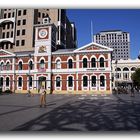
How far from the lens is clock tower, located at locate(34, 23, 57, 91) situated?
121 ft

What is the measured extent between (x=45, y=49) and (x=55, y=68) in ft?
13.4

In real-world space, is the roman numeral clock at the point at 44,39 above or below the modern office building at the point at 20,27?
below

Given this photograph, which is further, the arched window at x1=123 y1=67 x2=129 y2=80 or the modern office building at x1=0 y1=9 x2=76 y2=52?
the arched window at x1=123 y1=67 x2=129 y2=80

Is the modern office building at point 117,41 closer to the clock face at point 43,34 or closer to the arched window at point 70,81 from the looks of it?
the clock face at point 43,34

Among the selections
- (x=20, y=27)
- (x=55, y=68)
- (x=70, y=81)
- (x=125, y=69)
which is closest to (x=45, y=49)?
(x=55, y=68)

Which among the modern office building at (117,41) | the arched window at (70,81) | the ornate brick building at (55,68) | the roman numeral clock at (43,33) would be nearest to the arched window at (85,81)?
the ornate brick building at (55,68)

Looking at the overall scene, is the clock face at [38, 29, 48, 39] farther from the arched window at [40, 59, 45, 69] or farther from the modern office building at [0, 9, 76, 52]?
the modern office building at [0, 9, 76, 52]

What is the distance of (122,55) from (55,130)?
113188mm

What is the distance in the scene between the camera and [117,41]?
9375 cm

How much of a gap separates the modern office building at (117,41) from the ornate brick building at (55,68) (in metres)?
34.6

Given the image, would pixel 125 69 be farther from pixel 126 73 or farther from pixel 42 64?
pixel 42 64

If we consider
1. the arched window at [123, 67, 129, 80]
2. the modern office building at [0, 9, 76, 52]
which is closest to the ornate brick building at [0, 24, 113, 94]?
the modern office building at [0, 9, 76, 52]

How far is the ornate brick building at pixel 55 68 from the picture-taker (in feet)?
115

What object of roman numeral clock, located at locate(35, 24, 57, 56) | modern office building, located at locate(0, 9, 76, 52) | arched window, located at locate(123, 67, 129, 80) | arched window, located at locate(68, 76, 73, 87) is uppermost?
modern office building, located at locate(0, 9, 76, 52)
